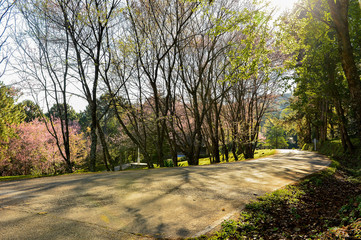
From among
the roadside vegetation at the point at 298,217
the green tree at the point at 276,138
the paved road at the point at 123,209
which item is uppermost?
the green tree at the point at 276,138

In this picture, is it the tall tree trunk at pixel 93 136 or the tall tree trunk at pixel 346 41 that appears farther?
the tall tree trunk at pixel 93 136

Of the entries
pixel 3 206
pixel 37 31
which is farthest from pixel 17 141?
pixel 3 206

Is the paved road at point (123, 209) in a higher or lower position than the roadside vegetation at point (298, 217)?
higher

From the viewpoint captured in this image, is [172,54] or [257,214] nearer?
[257,214]

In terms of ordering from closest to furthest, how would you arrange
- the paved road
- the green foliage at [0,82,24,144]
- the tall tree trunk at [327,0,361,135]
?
the paved road, the tall tree trunk at [327,0,361,135], the green foliage at [0,82,24,144]

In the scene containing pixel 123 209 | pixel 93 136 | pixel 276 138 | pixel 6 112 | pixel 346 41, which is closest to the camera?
pixel 123 209

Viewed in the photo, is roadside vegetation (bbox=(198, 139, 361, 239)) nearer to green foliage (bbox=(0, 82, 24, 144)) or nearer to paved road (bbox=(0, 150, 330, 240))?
paved road (bbox=(0, 150, 330, 240))

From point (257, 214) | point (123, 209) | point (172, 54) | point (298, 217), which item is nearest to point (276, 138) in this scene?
point (172, 54)

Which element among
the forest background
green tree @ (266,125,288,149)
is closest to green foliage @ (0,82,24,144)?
the forest background

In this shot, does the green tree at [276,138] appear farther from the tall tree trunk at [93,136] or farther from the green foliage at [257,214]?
the green foliage at [257,214]

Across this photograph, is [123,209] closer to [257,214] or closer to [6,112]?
[257,214]

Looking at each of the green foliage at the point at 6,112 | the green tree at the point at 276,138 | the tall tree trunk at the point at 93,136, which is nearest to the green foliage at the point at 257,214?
the tall tree trunk at the point at 93,136

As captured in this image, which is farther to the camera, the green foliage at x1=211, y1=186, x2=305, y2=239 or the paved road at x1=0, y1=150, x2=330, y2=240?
the green foliage at x1=211, y1=186, x2=305, y2=239

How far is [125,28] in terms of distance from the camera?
14703mm
